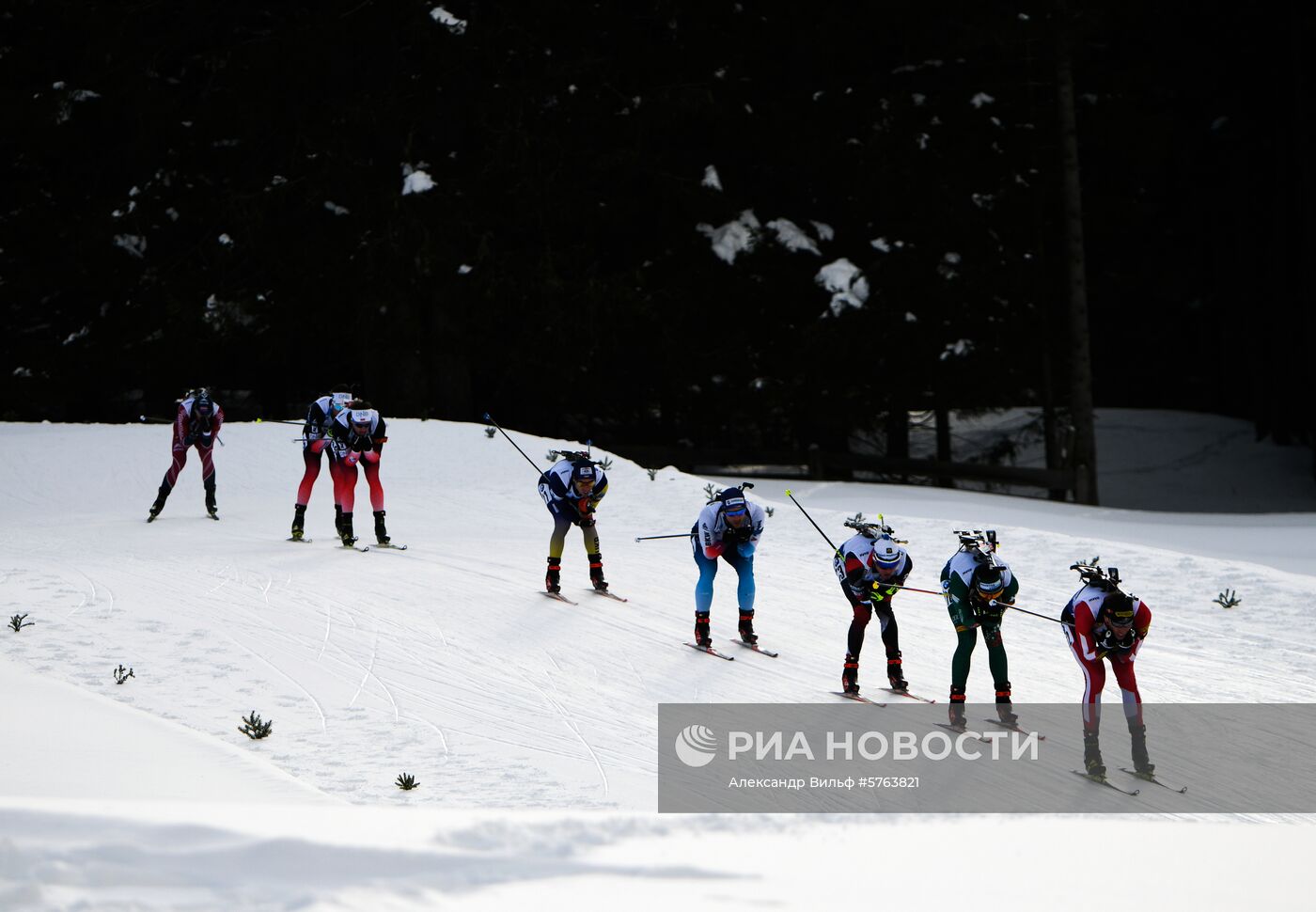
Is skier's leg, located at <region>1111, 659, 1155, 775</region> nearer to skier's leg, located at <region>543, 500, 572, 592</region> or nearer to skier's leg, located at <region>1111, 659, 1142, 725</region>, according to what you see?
skier's leg, located at <region>1111, 659, 1142, 725</region>

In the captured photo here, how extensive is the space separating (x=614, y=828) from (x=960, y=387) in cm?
2334

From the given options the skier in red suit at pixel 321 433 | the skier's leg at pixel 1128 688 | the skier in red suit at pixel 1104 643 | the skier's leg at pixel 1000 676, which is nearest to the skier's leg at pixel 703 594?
the skier's leg at pixel 1000 676

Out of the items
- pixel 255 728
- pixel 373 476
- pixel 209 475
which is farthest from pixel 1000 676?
pixel 209 475

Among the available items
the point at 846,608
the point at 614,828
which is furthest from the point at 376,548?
the point at 614,828

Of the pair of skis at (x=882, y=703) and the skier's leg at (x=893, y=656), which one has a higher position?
the skier's leg at (x=893, y=656)

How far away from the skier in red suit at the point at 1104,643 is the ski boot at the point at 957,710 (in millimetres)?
1166

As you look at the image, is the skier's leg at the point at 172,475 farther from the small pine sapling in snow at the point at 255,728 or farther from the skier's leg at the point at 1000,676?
the skier's leg at the point at 1000,676

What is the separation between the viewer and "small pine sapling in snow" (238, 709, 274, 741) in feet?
31.0

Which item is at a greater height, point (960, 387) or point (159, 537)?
point (960, 387)

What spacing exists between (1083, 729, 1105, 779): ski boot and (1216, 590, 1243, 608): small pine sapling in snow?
648 centimetres

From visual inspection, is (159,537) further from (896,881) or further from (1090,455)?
(1090,455)

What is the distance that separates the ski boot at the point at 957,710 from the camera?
1100 cm

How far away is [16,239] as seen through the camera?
30.2m

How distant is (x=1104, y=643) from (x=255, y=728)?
5.76 metres
